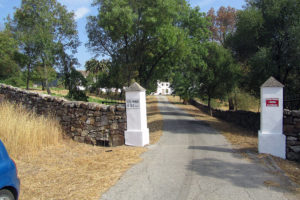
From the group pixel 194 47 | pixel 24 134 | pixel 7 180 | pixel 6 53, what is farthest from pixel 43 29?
pixel 7 180

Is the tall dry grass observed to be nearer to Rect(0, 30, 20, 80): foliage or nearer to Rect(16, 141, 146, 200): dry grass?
Rect(16, 141, 146, 200): dry grass

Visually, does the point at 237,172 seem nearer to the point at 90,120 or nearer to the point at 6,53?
the point at 90,120

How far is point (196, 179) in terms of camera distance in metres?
4.91

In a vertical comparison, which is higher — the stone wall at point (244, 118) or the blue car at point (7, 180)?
the blue car at point (7, 180)

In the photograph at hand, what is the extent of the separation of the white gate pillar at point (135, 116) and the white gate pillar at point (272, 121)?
142 inches

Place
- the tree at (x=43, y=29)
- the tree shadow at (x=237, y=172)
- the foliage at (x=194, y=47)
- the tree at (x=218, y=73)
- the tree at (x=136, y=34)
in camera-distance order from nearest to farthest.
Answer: the tree shadow at (x=237, y=172) → the tree at (x=136, y=34) → the tree at (x=218, y=73) → the foliage at (x=194, y=47) → the tree at (x=43, y=29)

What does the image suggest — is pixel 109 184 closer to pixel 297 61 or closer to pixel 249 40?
pixel 297 61

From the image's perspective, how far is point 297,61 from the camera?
10.0 meters

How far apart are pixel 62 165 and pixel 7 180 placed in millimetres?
2798

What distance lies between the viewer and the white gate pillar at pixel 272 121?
688 centimetres

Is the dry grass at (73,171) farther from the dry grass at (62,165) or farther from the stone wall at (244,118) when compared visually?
the stone wall at (244,118)

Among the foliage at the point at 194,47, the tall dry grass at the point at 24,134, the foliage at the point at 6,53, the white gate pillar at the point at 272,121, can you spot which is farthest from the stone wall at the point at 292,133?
the foliage at the point at 6,53

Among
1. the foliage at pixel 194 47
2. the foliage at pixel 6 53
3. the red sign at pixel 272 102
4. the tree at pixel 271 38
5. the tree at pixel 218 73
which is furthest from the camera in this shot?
the foliage at pixel 6 53

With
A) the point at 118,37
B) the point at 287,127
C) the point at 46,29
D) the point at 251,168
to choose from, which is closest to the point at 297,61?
the point at 287,127
